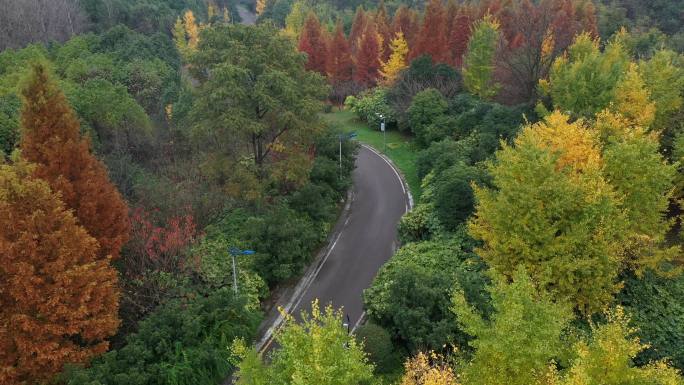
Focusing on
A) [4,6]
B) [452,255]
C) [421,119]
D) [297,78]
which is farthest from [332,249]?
[4,6]

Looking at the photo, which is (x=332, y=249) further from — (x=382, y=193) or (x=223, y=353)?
(x=223, y=353)

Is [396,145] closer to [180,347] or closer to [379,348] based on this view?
[379,348]

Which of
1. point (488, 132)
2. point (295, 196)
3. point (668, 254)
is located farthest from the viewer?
point (488, 132)

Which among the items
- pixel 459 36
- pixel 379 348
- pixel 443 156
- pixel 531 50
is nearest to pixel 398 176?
pixel 443 156

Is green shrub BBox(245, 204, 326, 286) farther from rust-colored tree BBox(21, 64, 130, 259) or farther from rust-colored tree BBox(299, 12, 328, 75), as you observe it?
rust-colored tree BBox(299, 12, 328, 75)

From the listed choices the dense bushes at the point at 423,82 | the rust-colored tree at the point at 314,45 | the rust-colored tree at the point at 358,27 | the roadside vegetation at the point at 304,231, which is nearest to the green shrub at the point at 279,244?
the roadside vegetation at the point at 304,231

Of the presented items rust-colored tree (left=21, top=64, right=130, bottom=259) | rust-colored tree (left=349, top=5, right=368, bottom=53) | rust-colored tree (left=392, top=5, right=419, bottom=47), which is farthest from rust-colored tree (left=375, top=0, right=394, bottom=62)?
rust-colored tree (left=21, top=64, right=130, bottom=259)
